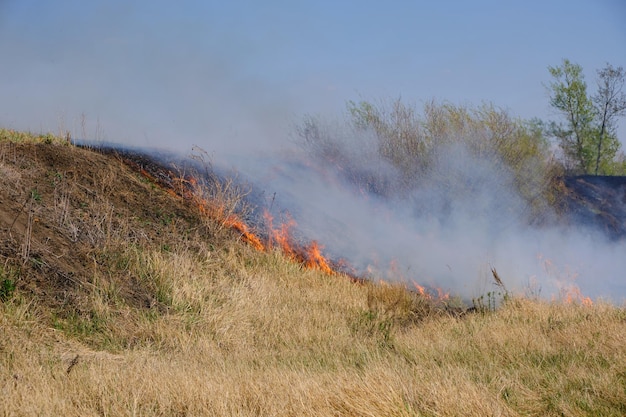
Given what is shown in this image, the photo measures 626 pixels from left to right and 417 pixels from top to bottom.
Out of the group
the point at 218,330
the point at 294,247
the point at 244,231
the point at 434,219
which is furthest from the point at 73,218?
the point at 434,219

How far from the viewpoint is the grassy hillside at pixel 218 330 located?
16.3 ft

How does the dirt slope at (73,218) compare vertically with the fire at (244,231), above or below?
above

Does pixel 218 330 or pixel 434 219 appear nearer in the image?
pixel 218 330

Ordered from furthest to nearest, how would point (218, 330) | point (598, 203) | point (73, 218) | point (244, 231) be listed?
point (598, 203)
point (244, 231)
point (73, 218)
point (218, 330)

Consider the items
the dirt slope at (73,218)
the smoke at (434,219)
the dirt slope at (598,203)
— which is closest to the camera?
the dirt slope at (73,218)

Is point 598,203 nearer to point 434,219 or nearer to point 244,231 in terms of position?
point 434,219

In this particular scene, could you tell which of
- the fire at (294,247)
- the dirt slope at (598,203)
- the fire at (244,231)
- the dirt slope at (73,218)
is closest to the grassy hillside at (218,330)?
the dirt slope at (73,218)

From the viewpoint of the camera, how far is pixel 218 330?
7.58 metres

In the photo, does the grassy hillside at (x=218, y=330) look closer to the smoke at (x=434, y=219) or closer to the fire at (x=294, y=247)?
the fire at (x=294, y=247)

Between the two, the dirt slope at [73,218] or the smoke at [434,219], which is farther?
the smoke at [434,219]

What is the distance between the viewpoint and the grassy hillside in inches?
195

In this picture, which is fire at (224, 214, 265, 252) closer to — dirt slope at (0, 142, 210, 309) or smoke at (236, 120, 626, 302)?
dirt slope at (0, 142, 210, 309)

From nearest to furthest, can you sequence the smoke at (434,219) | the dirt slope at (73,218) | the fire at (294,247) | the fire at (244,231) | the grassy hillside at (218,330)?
the grassy hillside at (218,330)
the dirt slope at (73,218)
the fire at (244,231)
the fire at (294,247)
the smoke at (434,219)

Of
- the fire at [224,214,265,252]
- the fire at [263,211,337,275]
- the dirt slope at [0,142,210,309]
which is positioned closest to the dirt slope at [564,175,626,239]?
the fire at [263,211,337,275]
